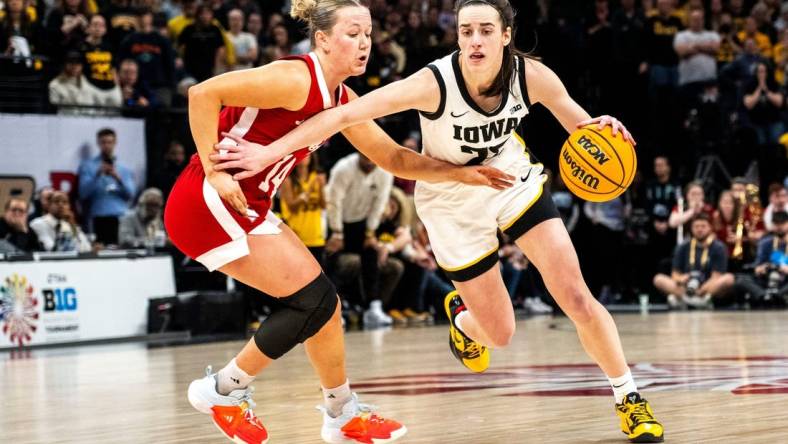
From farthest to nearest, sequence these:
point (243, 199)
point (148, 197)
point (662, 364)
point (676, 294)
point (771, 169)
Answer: point (771, 169) < point (676, 294) < point (148, 197) < point (662, 364) < point (243, 199)

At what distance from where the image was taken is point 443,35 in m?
16.6

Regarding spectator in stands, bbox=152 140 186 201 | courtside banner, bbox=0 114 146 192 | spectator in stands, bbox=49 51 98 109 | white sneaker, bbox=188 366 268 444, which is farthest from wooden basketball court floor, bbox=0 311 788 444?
spectator in stands, bbox=49 51 98 109

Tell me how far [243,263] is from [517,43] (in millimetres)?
12926

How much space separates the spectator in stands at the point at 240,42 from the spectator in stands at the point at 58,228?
334 centimetres

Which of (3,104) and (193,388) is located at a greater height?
(3,104)

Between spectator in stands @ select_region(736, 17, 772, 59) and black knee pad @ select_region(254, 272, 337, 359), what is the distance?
44.4 ft

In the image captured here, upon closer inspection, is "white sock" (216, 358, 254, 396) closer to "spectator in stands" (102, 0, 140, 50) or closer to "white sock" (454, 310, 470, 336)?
"white sock" (454, 310, 470, 336)

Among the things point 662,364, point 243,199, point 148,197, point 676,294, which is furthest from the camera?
point 676,294

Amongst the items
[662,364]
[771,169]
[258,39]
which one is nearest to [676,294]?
[771,169]

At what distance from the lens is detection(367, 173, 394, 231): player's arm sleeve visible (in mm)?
12352

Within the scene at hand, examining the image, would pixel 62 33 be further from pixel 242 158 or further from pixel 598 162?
pixel 598 162

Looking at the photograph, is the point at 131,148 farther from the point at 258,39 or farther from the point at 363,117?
the point at 363,117

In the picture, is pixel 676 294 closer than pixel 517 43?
Yes

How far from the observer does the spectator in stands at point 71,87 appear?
484 inches
